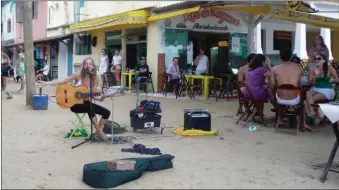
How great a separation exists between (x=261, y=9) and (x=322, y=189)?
8.06 meters

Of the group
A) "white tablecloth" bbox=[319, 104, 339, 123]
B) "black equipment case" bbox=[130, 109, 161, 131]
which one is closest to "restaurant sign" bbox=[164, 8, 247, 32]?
"black equipment case" bbox=[130, 109, 161, 131]

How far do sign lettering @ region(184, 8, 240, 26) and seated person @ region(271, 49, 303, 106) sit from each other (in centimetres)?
768

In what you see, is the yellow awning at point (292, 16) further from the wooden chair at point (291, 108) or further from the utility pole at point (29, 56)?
the utility pole at point (29, 56)

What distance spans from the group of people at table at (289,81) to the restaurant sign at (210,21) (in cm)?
721

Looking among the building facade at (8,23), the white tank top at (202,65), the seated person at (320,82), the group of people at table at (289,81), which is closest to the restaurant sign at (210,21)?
the white tank top at (202,65)

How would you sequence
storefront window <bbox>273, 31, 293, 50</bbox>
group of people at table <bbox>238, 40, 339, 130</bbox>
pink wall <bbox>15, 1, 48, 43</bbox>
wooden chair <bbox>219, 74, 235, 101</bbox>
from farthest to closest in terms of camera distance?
pink wall <bbox>15, 1, 48, 43</bbox>, storefront window <bbox>273, 31, 293, 50</bbox>, wooden chair <bbox>219, 74, 235, 101</bbox>, group of people at table <bbox>238, 40, 339, 130</bbox>

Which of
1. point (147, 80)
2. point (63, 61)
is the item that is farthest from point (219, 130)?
point (63, 61)

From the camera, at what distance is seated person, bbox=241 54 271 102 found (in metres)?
7.41

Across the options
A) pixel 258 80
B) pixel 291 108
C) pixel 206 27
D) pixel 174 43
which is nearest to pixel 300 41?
pixel 206 27

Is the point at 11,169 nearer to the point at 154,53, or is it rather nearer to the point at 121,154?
the point at 121,154

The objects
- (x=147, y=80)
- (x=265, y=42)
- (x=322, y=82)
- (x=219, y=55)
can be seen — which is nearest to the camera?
(x=322, y=82)

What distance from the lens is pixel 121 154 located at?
534 centimetres

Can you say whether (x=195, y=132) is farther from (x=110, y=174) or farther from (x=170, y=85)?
(x=170, y=85)

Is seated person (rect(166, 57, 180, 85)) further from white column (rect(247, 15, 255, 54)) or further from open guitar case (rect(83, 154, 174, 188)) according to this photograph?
open guitar case (rect(83, 154, 174, 188))
